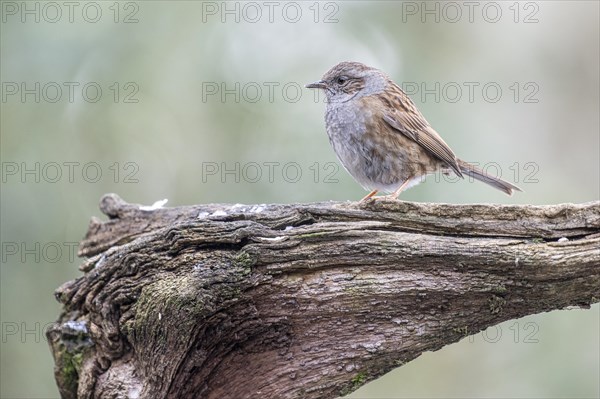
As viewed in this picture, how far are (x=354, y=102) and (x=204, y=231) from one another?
2.01 metres

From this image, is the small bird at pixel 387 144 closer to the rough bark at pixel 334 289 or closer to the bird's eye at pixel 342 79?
the bird's eye at pixel 342 79

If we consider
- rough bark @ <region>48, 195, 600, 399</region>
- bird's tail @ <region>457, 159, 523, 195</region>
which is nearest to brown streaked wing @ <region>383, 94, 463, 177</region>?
bird's tail @ <region>457, 159, 523, 195</region>

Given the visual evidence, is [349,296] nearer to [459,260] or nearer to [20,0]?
[459,260]

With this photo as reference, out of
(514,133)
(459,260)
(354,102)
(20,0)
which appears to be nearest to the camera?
(459,260)

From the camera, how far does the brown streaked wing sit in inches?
220

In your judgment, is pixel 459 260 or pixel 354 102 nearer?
pixel 459 260

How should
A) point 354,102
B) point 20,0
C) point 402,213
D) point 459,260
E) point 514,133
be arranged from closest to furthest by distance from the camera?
point 459,260 < point 402,213 < point 354,102 < point 20,0 < point 514,133

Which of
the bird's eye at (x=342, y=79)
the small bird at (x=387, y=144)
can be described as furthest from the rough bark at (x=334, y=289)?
the bird's eye at (x=342, y=79)

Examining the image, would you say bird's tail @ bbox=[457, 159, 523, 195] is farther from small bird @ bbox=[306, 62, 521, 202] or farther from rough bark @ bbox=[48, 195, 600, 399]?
rough bark @ bbox=[48, 195, 600, 399]

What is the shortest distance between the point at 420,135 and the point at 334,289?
1923 mm

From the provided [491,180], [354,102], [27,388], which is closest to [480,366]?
[491,180]

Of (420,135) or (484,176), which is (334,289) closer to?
(420,135)

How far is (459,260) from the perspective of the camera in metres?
4.09

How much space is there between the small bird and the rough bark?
1.20 meters
